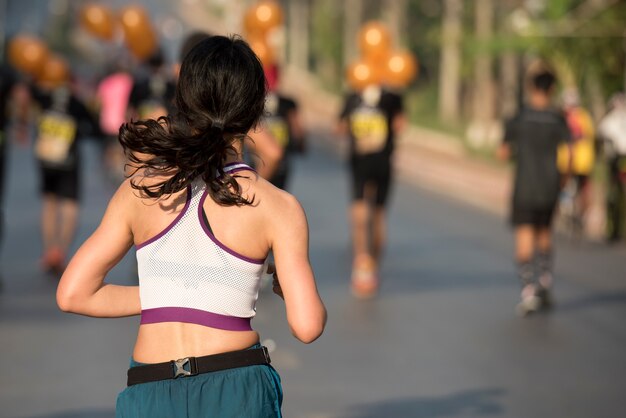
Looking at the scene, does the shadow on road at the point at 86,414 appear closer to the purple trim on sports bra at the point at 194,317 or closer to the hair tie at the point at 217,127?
the purple trim on sports bra at the point at 194,317

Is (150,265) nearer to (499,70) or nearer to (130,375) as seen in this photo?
(130,375)

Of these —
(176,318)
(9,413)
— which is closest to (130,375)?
(176,318)

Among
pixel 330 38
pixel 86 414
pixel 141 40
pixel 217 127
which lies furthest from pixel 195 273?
pixel 330 38

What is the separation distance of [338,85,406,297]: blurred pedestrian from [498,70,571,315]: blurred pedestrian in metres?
1.18

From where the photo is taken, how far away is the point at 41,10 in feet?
400

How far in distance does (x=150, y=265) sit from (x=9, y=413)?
4.07 meters

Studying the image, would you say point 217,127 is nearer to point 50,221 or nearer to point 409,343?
point 409,343

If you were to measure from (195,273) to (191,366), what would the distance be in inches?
8.9

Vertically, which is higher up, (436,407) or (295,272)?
(295,272)

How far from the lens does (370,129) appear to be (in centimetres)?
1179

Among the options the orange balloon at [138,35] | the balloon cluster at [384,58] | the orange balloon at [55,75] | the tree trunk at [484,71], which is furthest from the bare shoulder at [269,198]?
the tree trunk at [484,71]

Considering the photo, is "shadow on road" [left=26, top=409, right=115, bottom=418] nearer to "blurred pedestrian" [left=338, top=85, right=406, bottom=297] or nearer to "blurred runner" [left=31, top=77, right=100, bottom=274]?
"blurred pedestrian" [left=338, top=85, right=406, bottom=297]

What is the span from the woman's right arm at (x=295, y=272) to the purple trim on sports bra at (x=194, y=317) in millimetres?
134

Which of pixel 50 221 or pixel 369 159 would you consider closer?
pixel 369 159
